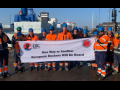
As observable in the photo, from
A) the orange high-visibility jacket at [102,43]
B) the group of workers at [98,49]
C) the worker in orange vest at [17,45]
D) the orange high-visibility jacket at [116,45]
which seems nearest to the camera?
the orange high-visibility jacket at [102,43]

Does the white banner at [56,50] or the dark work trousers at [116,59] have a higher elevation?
the white banner at [56,50]

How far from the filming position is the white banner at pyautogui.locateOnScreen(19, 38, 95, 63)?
17.4 feet

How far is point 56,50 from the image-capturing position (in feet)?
17.3

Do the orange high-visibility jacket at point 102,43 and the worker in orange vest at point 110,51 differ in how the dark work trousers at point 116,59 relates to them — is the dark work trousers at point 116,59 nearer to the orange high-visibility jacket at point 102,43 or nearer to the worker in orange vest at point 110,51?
the worker in orange vest at point 110,51

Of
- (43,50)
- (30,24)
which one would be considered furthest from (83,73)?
(30,24)

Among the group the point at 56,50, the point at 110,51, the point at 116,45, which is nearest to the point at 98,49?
the point at 116,45

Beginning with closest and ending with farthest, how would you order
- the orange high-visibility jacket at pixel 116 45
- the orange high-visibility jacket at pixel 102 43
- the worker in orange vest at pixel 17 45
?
the orange high-visibility jacket at pixel 102 43, the orange high-visibility jacket at pixel 116 45, the worker in orange vest at pixel 17 45

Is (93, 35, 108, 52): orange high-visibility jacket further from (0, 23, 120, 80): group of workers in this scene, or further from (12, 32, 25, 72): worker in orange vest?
(12, 32, 25, 72): worker in orange vest

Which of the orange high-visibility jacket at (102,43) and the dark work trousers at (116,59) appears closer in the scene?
the orange high-visibility jacket at (102,43)

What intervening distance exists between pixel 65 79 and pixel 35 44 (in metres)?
2.05

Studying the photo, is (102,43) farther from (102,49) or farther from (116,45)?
(116,45)

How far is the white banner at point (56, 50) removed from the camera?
529 cm

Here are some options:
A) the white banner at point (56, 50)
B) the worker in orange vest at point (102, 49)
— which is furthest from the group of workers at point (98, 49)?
the white banner at point (56, 50)

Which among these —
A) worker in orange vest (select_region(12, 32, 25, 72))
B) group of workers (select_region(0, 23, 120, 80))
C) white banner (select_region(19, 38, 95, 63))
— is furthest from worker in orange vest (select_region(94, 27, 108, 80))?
worker in orange vest (select_region(12, 32, 25, 72))
